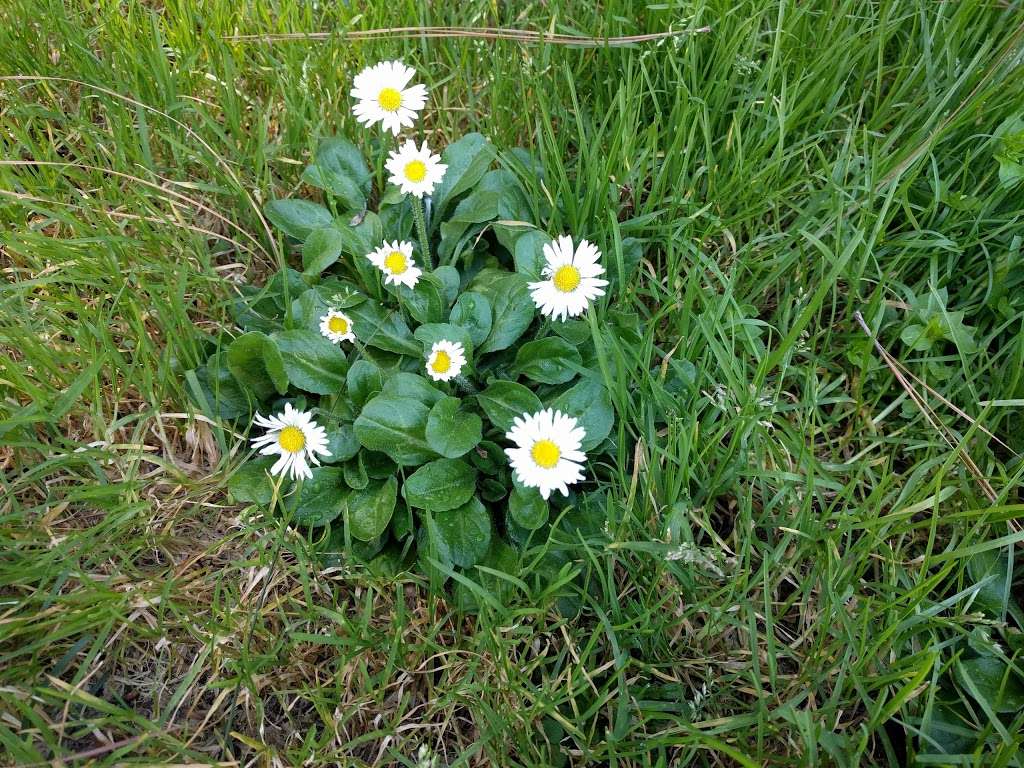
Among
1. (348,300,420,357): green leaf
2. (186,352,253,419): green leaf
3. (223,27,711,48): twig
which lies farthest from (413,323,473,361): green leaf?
(223,27,711,48): twig

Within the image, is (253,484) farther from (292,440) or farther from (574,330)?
(574,330)

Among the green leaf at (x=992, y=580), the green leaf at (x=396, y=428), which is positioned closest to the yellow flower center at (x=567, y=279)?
the green leaf at (x=396, y=428)

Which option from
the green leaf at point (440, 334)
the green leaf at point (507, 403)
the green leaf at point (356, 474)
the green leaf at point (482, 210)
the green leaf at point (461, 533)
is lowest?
the green leaf at point (461, 533)

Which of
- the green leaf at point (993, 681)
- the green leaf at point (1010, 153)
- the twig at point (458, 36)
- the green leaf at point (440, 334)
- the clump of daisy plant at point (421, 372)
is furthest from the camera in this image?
the twig at point (458, 36)

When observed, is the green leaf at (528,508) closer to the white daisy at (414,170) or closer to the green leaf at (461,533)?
the green leaf at (461,533)

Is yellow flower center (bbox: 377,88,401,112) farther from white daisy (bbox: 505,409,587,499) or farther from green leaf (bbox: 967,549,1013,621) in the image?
green leaf (bbox: 967,549,1013,621)

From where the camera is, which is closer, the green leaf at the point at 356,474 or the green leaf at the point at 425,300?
the green leaf at the point at 356,474

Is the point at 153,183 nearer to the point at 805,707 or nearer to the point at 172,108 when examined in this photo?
the point at 172,108

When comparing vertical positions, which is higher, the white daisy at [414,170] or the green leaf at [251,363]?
the white daisy at [414,170]
